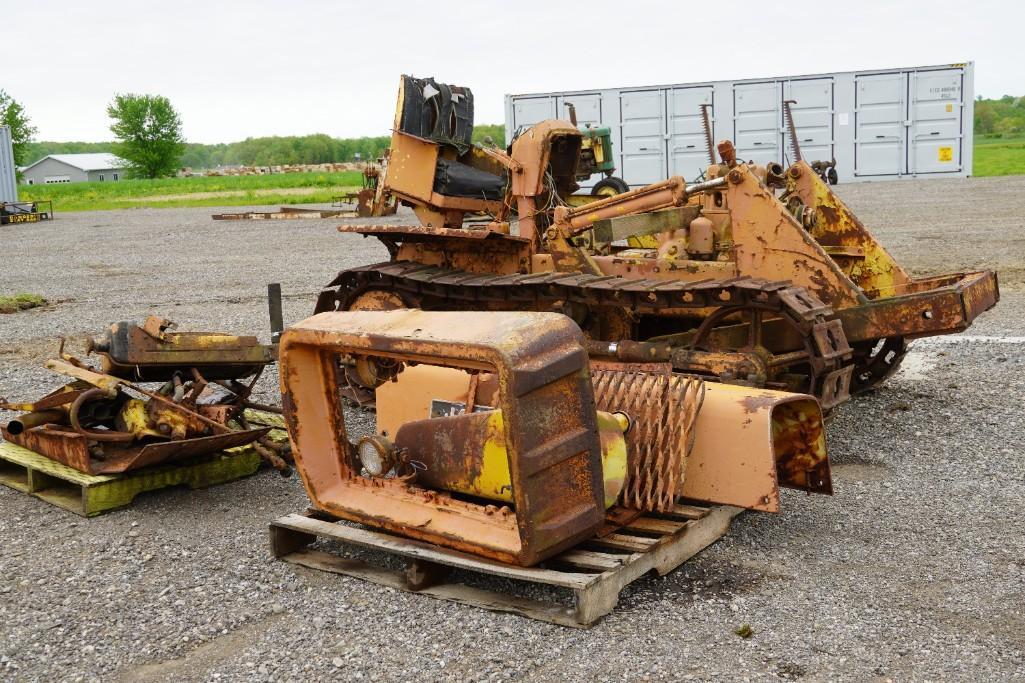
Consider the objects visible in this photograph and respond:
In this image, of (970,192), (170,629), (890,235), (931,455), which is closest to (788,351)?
(931,455)

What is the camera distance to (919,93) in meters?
25.5

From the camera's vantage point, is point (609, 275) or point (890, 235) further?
point (890, 235)

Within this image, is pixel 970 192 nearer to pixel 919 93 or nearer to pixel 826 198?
pixel 919 93

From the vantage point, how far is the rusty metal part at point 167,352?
5.74 meters

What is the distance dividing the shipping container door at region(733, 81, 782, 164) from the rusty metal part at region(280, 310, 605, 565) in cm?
2189

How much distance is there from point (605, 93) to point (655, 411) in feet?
73.0

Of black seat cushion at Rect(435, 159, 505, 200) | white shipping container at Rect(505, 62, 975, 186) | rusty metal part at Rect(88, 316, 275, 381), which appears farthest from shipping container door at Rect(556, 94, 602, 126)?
rusty metal part at Rect(88, 316, 275, 381)

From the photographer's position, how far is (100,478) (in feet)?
18.5

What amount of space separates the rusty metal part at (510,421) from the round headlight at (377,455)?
68 millimetres

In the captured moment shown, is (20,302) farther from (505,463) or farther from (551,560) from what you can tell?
(551,560)

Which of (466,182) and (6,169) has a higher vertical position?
(6,169)

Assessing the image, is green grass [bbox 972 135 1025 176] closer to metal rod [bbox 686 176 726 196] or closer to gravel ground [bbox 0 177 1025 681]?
metal rod [bbox 686 176 726 196]

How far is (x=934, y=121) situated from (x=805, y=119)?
3.02 metres

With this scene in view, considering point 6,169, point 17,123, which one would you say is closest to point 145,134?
point 17,123
